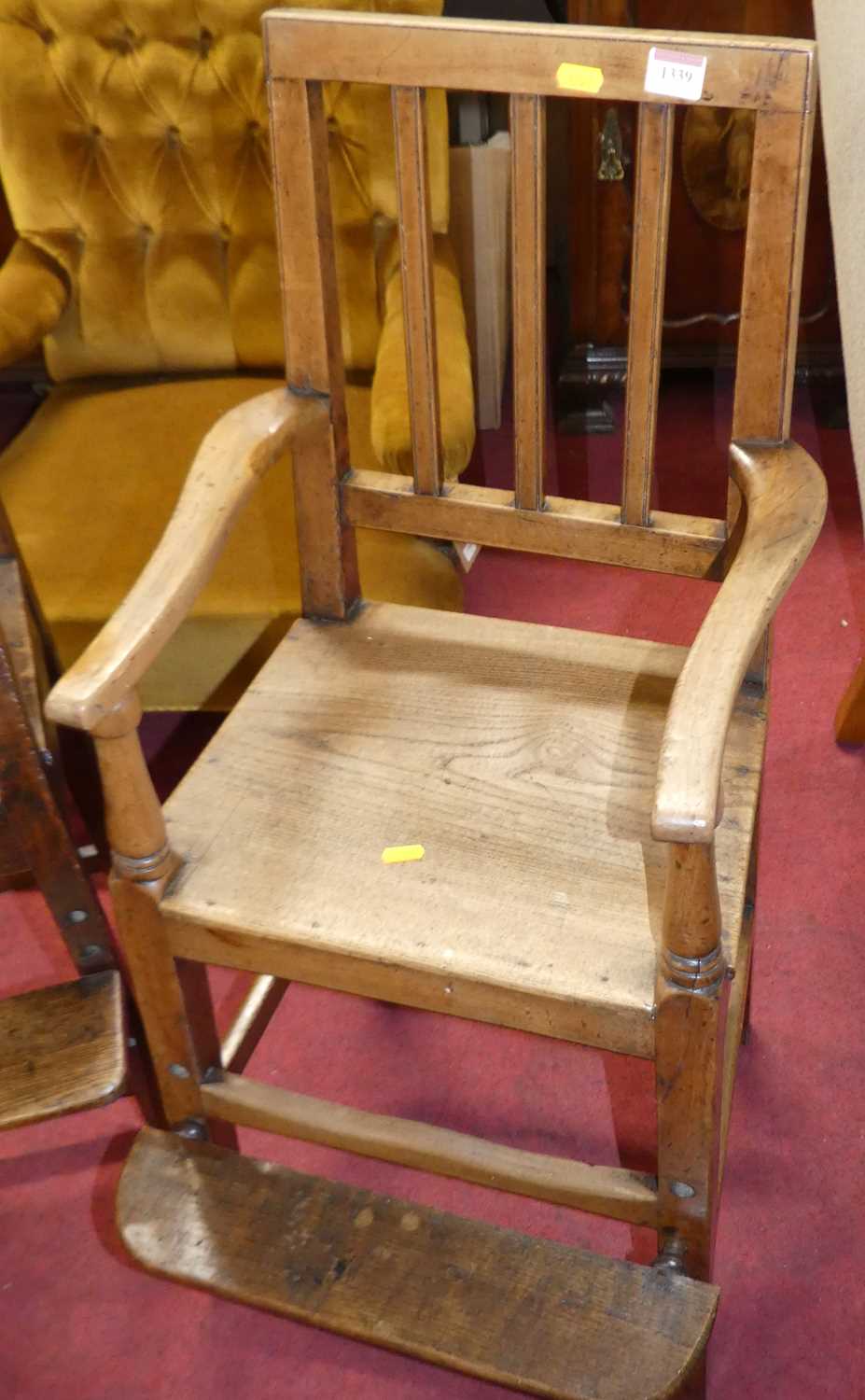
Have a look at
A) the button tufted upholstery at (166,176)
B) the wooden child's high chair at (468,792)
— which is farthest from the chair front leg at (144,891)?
the button tufted upholstery at (166,176)

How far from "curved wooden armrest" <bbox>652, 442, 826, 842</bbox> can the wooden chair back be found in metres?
0.05

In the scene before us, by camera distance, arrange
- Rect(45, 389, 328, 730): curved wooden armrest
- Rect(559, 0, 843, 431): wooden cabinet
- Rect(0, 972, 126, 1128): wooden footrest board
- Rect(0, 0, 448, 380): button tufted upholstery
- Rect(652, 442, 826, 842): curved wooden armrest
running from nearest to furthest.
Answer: Rect(652, 442, 826, 842): curved wooden armrest, Rect(45, 389, 328, 730): curved wooden armrest, Rect(0, 972, 126, 1128): wooden footrest board, Rect(0, 0, 448, 380): button tufted upholstery, Rect(559, 0, 843, 431): wooden cabinet

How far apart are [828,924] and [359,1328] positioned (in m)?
0.76

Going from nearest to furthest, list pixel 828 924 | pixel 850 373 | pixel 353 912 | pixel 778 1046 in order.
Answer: pixel 353 912
pixel 850 373
pixel 778 1046
pixel 828 924

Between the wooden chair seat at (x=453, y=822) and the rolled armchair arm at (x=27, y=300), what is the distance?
710 mm

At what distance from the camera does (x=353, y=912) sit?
3.33ft

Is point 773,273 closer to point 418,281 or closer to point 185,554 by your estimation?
point 418,281

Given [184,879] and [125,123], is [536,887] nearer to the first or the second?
[184,879]

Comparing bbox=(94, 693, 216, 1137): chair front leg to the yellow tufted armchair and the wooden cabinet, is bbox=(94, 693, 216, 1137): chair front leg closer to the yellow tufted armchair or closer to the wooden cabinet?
the yellow tufted armchair

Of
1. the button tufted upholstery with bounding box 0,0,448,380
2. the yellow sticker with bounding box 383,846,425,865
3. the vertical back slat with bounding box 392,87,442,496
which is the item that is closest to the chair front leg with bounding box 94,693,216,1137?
the yellow sticker with bounding box 383,846,425,865

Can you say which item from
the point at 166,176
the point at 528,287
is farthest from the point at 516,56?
the point at 166,176

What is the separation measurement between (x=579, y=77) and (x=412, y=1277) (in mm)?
935

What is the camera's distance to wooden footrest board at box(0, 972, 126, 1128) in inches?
48.2

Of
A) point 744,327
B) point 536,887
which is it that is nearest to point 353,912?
point 536,887
